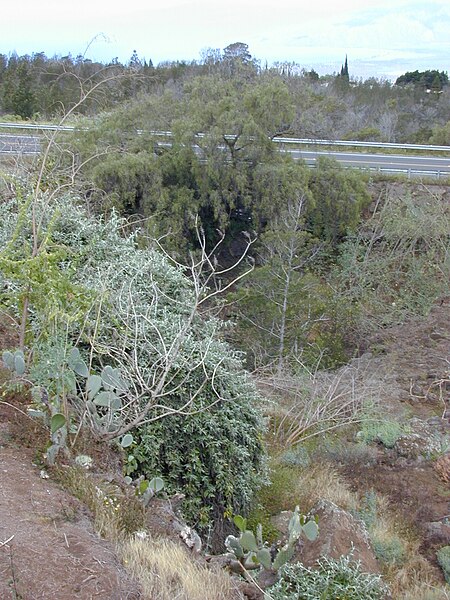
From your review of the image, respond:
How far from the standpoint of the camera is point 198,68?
27.2 m

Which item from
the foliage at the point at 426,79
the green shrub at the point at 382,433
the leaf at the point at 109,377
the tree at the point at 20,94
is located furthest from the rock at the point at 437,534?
the foliage at the point at 426,79

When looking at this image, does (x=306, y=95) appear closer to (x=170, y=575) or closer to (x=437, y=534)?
(x=437, y=534)

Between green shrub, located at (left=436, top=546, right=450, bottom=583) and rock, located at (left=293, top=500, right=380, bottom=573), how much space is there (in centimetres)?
106

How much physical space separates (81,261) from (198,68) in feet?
72.1

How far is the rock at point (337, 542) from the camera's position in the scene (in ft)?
14.9

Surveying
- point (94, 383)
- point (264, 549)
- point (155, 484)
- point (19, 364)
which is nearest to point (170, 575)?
point (264, 549)

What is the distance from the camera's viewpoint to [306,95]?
18484 millimetres

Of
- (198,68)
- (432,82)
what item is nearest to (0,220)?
(198,68)

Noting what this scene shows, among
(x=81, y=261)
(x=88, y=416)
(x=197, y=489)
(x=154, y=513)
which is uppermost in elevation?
(x=81, y=261)

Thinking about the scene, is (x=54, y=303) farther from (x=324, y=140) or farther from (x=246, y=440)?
(x=324, y=140)

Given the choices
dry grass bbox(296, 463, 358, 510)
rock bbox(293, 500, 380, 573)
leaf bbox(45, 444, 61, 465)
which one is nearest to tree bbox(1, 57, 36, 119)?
dry grass bbox(296, 463, 358, 510)

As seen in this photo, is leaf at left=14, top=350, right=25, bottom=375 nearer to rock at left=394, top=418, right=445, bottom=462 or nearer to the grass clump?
the grass clump

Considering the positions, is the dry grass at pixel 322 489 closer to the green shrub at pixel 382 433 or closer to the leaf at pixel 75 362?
the green shrub at pixel 382 433

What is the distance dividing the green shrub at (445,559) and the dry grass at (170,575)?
2698 mm
